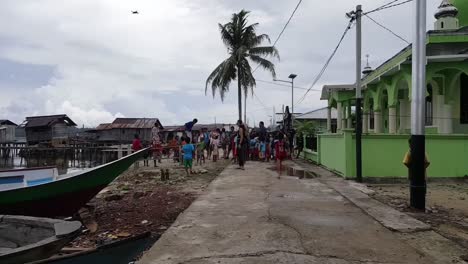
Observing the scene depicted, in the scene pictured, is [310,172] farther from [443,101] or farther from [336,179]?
[443,101]

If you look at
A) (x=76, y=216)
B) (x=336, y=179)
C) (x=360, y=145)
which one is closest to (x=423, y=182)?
(x=360, y=145)

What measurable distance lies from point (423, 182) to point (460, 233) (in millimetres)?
1847

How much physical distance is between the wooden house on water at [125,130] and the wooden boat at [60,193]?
47.0m

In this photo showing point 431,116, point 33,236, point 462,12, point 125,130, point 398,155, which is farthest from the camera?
point 125,130

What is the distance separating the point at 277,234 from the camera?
6930 millimetres

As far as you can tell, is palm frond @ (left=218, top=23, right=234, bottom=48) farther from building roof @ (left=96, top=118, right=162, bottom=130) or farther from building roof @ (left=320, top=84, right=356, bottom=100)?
building roof @ (left=96, top=118, right=162, bottom=130)

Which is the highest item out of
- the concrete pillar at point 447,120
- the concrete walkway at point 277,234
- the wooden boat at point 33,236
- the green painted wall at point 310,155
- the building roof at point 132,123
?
the building roof at point 132,123

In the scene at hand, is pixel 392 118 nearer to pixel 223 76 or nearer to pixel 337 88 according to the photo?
pixel 337 88

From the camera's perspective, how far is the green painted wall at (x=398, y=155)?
46.2ft

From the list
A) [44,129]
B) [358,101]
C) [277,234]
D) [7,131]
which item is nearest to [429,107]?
[358,101]

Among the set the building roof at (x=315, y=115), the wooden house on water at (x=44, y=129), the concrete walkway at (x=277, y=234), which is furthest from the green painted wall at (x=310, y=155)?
the wooden house on water at (x=44, y=129)

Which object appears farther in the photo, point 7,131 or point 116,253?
point 7,131

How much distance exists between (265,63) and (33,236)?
22237mm

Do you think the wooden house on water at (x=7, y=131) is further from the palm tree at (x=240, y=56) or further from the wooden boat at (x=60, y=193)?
the wooden boat at (x=60, y=193)
